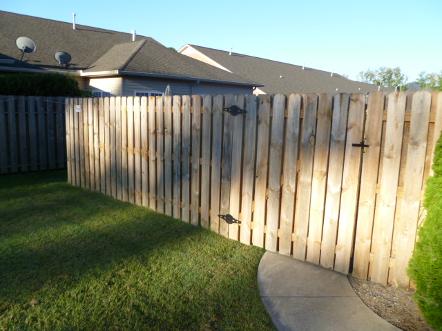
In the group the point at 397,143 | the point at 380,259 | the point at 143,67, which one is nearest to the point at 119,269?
the point at 380,259

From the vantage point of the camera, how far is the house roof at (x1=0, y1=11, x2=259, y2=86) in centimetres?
1661

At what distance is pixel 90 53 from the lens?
19.4m

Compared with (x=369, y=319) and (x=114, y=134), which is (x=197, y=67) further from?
(x=369, y=319)

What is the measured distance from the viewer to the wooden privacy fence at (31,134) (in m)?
8.91

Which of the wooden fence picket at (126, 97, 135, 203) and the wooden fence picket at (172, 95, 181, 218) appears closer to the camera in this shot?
the wooden fence picket at (172, 95, 181, 218)

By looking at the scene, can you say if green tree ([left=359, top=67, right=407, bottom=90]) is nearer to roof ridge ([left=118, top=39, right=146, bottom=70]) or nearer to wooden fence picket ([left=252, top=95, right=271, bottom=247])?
roof ridge ([left=118, top=39, right=146, bottom=70])

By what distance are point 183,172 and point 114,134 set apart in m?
1.90

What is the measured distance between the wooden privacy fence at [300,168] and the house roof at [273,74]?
23530mm

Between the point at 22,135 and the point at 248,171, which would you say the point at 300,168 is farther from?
the point at 22,135

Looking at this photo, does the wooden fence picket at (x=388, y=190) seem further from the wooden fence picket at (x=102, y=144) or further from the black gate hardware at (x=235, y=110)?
the wooden fence picket at (x=102, y=144)

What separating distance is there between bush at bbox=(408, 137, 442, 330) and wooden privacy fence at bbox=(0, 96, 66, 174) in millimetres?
9094

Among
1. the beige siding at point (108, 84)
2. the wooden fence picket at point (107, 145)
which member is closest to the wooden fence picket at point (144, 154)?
the wooden fence picket at point (107, 145)

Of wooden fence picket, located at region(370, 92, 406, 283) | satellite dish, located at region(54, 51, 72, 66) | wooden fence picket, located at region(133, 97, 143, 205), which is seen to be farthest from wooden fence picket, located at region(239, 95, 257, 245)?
Result: satellite dish, located at region(54, 51, 72, 66)

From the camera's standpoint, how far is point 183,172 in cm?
544
